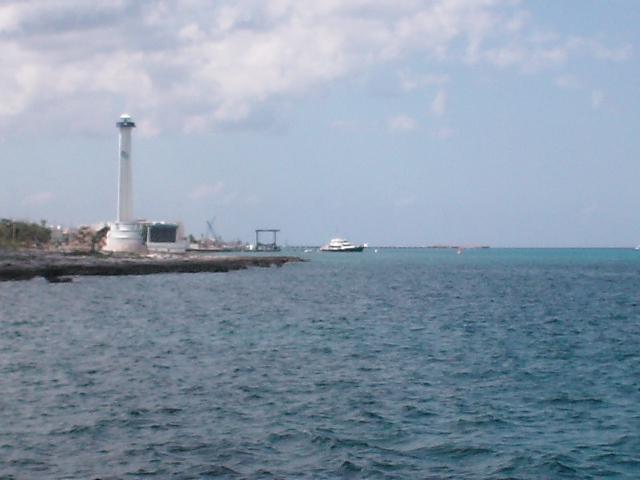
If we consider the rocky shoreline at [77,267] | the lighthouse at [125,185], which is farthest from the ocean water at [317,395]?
the lighthouse at [125,185]

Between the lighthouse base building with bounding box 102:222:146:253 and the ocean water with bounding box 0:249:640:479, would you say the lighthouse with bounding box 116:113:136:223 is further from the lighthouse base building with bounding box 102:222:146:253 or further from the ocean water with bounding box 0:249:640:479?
the ocean water with bounding box 0:249:640:479

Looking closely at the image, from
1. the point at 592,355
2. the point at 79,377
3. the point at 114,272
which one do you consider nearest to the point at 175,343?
the point at 79,377

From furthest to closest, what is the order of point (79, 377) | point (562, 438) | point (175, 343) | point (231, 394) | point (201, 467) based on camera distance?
point (175, 343) → point (79, 377) → point (231, 394) → point (562, 438) → point (201, 467)

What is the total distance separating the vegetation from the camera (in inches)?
4621

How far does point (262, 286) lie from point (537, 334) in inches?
1443

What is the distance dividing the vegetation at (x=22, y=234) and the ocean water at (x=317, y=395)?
264 feet

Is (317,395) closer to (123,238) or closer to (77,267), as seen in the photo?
(77,267)

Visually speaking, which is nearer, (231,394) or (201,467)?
(201,467)

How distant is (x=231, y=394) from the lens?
66.0ft

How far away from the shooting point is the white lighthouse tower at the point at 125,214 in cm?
11762

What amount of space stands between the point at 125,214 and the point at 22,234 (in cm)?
1980

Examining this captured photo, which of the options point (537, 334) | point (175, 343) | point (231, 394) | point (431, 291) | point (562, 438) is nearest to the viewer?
point (562, 438)

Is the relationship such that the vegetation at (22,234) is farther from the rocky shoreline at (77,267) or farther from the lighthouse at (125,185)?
the rocky shoreline at (77,267)

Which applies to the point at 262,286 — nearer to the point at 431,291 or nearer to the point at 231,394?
the point at 431,291
